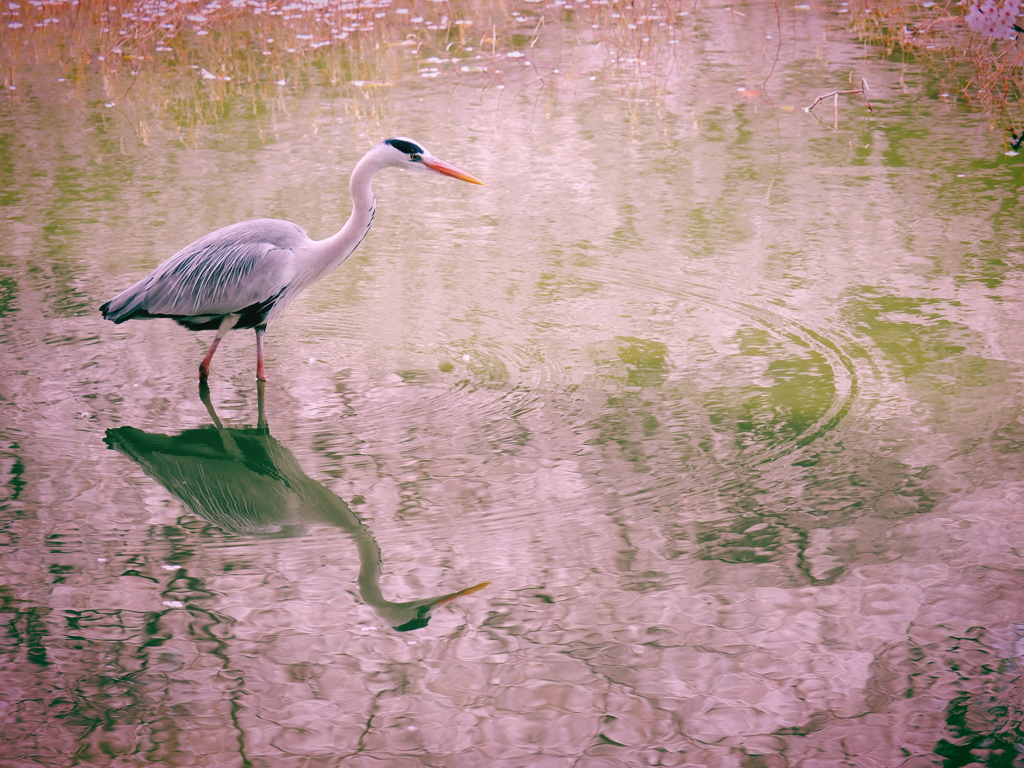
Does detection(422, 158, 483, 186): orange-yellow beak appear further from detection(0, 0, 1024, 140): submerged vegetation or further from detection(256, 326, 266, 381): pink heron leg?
detection(0, 0, 1024, 140): submerged vegetation

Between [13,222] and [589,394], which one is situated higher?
[13,222]

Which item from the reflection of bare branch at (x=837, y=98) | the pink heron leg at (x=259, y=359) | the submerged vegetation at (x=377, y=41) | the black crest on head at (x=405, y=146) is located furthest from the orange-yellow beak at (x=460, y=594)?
the submerged vegetation at (x=377, y=41)

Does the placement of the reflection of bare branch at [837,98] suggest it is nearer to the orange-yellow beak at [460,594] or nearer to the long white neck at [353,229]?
the long white neck at [353,229]

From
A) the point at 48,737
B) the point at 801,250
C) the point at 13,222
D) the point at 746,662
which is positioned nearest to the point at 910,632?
the point at 746,662

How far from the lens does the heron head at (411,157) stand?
16.1ft

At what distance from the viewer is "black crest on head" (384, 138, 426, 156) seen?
4.89m

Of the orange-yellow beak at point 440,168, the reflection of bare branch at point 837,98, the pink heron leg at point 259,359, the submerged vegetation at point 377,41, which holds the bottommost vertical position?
the pink heron leg at point 259,359

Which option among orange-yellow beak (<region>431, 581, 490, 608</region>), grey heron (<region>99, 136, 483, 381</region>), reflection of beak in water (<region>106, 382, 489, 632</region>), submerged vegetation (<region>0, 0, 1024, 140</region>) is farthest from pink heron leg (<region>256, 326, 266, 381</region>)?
submerged vegetation (<region>0, 0, 1024, 140</region>)

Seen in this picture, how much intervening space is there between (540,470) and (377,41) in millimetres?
8692

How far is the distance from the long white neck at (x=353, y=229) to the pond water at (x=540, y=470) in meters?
0.45

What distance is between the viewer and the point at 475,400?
4773 mm

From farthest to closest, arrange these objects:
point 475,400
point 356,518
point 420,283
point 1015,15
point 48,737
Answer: point 420,283 → point 475,400 → point 356,518 → point 1015,15 → point 48,737

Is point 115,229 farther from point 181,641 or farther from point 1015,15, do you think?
point 1015,15

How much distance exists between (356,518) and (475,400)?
0.96 meters
